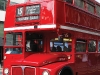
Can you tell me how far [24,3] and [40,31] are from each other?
112 centimetres

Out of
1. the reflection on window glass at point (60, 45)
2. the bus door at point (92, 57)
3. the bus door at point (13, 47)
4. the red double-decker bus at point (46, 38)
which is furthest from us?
the bus door at point (92, 57)

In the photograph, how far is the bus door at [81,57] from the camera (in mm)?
9773

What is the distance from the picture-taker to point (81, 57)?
400 inches

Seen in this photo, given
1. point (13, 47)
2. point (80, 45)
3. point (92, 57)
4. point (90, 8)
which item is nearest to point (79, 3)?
point (90, 8)

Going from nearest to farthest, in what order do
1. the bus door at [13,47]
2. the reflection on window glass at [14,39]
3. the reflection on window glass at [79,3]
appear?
the bus door at [13,47], the reflection on window glass at [14,39], the reflection on window glass at [79,3]

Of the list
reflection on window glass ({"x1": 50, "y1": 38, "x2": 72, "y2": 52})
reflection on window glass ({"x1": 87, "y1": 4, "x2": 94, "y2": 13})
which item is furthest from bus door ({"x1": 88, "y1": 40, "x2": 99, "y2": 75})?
reflection on window glass ({"x1": 50, "y1": 38, "x2": 72, "y2": 52})

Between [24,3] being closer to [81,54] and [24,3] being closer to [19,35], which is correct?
[19,35]

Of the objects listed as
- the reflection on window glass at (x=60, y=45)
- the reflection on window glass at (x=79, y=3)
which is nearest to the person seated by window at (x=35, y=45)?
the reflection on window glass at (x=60, y=45)

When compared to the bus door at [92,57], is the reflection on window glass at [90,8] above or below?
above

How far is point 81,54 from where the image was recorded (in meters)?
10.2

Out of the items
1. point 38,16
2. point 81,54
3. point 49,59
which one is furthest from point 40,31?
point 81,54

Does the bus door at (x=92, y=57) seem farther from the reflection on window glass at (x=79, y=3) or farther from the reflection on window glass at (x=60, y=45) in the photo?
the reflection on window glass at (x=60, y=45)

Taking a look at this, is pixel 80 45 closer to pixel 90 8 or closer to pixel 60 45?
pixel 60 45

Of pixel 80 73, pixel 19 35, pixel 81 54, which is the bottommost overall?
pixel 80 73
